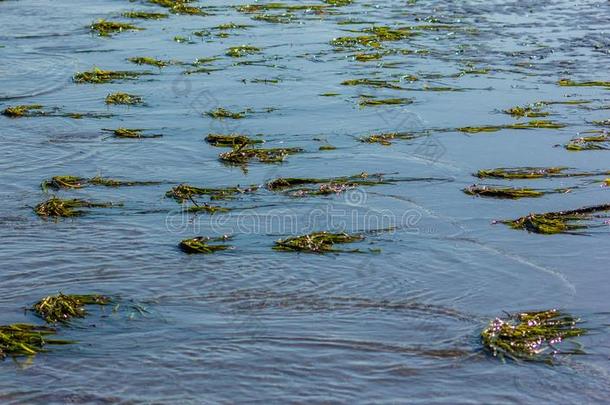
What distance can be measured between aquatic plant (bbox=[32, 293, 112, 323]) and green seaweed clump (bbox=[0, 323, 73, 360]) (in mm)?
127

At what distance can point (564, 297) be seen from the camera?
652cm

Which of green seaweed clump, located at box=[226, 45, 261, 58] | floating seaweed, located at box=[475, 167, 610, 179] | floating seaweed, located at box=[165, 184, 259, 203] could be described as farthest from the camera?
green seaweed clump, located at box=[226, 45, 261, 58]

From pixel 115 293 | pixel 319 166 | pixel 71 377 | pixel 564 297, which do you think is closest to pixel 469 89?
pixel 319 166

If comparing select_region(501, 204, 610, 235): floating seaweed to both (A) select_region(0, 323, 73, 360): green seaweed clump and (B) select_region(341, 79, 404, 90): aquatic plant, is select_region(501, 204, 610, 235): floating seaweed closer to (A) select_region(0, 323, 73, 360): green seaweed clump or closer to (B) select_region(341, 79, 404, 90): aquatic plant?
(A) select_region(0, 323, 73, 360): green seaweed clump

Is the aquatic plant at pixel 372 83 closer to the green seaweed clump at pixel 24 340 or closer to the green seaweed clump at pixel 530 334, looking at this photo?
→ the green seaweed clump at pixel 530 334

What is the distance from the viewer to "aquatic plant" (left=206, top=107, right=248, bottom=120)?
10.5m

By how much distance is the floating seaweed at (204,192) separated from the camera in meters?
8.20

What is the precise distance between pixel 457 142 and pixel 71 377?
5294 mm

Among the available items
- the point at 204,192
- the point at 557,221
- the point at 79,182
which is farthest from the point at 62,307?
the point at 557,221

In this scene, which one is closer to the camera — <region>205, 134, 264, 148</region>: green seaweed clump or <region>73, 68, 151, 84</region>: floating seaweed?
<region>205, 134, 264, 148</region>: green seaweed clump

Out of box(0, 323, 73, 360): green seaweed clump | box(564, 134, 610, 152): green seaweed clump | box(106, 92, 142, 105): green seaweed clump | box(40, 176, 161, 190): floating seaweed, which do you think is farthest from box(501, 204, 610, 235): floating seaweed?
box(106, 92, 142, 105): green seaweed clump

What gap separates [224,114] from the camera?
1052cm

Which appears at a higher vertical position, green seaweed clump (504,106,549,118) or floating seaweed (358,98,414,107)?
floating seaweed (358,98,414,107)

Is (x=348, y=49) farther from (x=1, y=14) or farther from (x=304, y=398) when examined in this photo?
(x=304, y=398)
